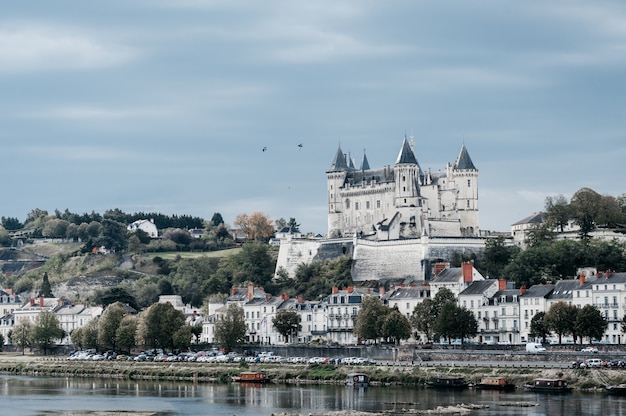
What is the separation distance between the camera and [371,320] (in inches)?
3147

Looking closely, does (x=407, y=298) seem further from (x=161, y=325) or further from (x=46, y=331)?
(x=46, y=331)

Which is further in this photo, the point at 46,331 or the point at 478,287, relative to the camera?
the point at 46,331

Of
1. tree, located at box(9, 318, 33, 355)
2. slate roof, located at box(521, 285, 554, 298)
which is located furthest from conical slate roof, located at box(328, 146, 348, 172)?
slate roof, located at box(521, 285, 554, 298)

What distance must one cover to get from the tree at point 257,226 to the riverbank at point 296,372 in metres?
66.2

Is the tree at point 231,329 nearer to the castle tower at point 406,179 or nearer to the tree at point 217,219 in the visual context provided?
the castle tower at point 406,179

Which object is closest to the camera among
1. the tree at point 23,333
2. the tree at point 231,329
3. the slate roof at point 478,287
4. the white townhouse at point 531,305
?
the white townhouse at point 531,305

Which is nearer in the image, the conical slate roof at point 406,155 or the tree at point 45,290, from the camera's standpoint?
the conical slate roof at point 406,155

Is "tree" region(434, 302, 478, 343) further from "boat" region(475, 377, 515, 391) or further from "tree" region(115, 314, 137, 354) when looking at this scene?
"tree" region(115, 314, 137, 354)

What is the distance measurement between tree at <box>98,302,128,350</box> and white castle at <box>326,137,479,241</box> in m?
30.9

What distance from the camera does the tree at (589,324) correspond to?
237 feet

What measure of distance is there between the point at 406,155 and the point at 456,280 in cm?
3632

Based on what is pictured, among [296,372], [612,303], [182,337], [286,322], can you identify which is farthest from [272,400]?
[286,322]

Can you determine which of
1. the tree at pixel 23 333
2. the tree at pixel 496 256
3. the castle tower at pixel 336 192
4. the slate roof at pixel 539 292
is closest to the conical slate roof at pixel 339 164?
the castle tower at pixel 336 192

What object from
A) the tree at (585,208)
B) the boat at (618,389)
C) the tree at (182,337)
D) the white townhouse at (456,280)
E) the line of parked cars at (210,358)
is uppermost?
the tree at (585,208)
